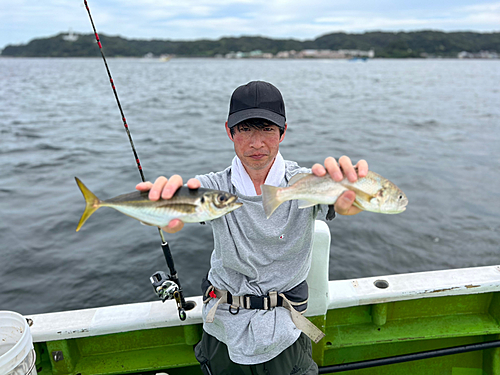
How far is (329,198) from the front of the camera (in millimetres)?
2410

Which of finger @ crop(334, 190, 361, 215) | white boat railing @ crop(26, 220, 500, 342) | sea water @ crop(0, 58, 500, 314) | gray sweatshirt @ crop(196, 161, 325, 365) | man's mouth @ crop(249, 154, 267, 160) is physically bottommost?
sea water @ crop(0, 58, 500, 314)

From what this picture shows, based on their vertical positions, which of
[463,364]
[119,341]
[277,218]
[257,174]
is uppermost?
[257,174]

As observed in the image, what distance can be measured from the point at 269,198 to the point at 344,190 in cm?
49

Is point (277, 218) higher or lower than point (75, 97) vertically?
higher

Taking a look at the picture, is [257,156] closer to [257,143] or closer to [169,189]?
[257,143]

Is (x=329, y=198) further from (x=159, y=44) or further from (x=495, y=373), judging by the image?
(x=159, y=44)

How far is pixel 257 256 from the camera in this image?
9.73 ft

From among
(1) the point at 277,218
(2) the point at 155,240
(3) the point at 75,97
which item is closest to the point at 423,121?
(2) the point at 155,240

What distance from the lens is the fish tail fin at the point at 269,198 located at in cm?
241

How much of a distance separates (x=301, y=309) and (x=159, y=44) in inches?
4885

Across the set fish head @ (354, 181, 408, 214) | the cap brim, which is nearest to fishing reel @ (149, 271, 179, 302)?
the cap brim

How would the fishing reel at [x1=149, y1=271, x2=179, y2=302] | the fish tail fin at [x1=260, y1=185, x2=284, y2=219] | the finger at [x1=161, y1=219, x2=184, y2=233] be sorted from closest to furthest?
the finger at [x1=161, y1=219, x2=184, y2=233] < the fish tail fin at [x1=260, y1=185, x2=284, y2=219] < the fishing reel at [x1=149, y1=271, x2=179, y2=302]

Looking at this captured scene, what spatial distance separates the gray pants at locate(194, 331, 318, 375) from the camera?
2.82 m

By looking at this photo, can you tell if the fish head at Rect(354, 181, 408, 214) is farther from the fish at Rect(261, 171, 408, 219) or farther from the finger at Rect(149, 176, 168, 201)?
the finger at Rect(149, 176, 168, 201)
